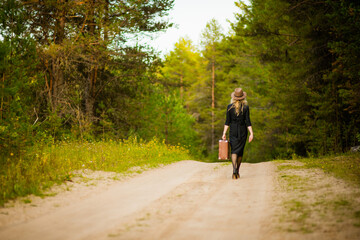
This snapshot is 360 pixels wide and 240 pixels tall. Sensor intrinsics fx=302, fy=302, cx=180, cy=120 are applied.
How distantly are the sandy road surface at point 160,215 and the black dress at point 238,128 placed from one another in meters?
1.45

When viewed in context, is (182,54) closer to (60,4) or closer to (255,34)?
(255,34)

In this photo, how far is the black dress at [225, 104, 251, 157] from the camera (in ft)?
26.6

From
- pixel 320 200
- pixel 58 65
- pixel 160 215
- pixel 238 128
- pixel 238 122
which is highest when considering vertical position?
pixel 58 65

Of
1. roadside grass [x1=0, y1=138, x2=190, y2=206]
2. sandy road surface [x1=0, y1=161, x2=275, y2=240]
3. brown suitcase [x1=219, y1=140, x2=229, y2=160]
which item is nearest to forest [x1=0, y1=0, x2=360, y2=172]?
roadside grass [x1=0, y1=138, x2=190, y2=206]

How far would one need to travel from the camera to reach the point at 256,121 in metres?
26.8

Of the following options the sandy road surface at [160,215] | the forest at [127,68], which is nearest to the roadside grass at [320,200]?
the sandy road surface at [160,215]

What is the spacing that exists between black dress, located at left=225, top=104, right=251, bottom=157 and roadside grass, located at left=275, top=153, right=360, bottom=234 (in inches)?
51.2

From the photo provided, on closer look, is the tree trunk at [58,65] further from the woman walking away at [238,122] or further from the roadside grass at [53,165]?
the woman walking away at [238,122]

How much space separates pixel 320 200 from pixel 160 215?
8.88 feet

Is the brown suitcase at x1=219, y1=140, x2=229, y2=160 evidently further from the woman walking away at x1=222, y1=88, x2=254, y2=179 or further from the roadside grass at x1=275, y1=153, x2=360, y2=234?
the roadside grass at x1=275, y1=153, x2=360, y2=234

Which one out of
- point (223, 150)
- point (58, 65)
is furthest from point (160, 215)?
point (58, 65)

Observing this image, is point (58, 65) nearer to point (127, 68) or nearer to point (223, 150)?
point (127, 68)

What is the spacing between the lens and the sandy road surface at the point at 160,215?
12.5ft

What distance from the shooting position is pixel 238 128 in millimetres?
8211
